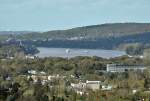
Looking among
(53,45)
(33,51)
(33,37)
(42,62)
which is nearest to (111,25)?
(33,37)

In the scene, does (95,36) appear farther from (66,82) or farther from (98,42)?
(66,82)

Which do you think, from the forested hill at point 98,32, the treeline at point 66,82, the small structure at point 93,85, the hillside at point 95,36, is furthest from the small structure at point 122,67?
the forested hill at point 98,32

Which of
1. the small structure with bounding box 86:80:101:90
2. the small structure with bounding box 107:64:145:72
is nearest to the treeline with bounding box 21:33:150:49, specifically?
the small structure with bounding box 107:64:145:72

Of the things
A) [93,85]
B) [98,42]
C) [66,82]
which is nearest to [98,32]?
[98,42]

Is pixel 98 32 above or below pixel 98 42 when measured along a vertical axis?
above

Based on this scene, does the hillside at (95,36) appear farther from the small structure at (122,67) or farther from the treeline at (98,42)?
the small structure at (122,67)

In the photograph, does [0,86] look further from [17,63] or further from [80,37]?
[80,37]

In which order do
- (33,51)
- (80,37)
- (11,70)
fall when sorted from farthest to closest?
(80,37) < (33,51) < (11,70)

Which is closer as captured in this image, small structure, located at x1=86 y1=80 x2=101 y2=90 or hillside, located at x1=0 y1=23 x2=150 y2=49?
small structure, located at x1=86 y1=80 x2=101 y2=90

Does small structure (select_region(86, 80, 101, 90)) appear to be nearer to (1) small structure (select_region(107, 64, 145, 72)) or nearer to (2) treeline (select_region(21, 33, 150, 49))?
(1) small structure (select_region(107, 64, 145, 72))
